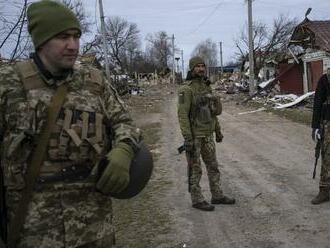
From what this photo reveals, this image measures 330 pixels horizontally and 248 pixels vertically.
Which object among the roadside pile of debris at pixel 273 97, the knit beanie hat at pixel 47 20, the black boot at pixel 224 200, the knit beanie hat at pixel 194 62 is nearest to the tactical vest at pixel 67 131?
the knit beanie hat at pixel 47 20

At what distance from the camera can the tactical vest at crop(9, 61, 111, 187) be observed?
2.70 metres

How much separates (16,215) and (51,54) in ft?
2.60

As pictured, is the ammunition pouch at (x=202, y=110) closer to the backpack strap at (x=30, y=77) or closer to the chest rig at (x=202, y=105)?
the chest rig at (x=202, y=105)

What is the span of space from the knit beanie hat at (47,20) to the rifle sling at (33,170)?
0.30 m

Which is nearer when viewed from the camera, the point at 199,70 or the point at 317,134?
the point at 199,70

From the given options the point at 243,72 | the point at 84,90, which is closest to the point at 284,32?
the point at 243,72

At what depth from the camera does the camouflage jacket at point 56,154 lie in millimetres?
2697

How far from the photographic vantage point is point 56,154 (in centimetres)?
270

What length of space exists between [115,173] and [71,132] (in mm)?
330

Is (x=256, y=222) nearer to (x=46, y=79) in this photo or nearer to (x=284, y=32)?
(x=46, y=79)

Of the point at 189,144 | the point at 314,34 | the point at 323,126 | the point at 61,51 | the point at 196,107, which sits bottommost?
the point at 189,144

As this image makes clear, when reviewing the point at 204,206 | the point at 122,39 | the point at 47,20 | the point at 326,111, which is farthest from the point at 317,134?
the point at 122,39

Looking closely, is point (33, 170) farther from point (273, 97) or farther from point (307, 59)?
point (273, 97)

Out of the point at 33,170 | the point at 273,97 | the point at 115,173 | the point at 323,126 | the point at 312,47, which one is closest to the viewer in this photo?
the point at 115,173
